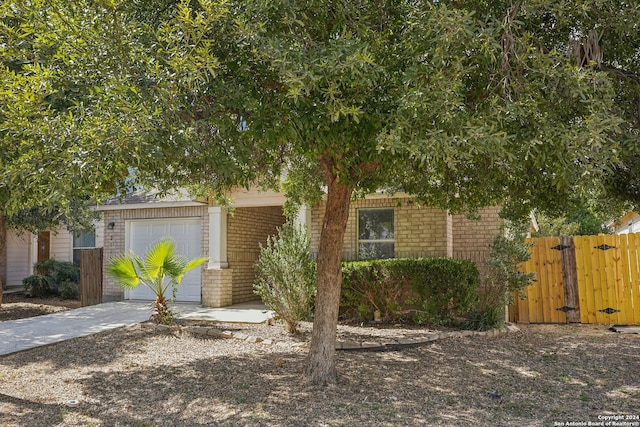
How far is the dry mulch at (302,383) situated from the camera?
533cm

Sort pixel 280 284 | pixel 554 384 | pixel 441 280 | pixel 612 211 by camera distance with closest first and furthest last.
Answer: pixel 554 384, pixel 612 211, pixel 280 284, pixel 441 280

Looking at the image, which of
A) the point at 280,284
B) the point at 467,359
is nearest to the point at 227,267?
the point at 280,284

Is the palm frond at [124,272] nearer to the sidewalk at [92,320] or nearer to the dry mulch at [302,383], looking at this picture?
the dry mulch at [302,383]

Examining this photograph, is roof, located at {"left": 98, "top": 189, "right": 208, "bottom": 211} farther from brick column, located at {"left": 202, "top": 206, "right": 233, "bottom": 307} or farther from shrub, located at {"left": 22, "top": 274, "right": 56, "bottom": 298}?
shrub, located at {"left": 22, "top": 274, "right": 56, "bottom": 298}

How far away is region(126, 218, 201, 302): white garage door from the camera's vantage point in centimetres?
1411

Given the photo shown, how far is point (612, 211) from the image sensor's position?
839cm

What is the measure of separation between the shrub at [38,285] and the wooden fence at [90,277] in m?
2.95

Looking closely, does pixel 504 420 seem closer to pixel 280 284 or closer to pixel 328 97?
pixel 328 97

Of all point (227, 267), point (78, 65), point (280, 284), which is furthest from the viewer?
point (227, 267)

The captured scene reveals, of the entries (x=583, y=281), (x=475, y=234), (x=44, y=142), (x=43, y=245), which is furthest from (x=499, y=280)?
(x=43, y=245)

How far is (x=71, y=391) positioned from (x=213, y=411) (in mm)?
2007

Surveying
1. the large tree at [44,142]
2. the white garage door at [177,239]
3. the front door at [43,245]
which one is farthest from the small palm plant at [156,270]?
the front door at [43,245]

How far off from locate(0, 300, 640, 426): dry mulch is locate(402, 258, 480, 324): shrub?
33.7 inches

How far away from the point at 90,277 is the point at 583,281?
1258 cm
